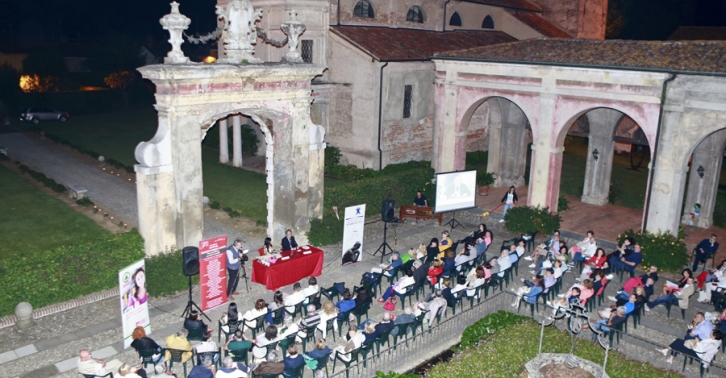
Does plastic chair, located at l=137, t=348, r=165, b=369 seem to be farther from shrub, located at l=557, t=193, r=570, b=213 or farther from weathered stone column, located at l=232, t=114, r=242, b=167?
weathered stone column, located at l=232, t=114, r=242, b=167

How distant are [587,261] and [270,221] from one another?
395 inches

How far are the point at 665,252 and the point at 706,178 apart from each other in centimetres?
559

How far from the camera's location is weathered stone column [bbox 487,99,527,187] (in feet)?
88.1

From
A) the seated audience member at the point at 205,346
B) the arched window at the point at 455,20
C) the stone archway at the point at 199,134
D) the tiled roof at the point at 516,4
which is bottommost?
the seated audience member at the point at 205,346

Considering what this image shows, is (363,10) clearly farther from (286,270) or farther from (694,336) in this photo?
(694,336)

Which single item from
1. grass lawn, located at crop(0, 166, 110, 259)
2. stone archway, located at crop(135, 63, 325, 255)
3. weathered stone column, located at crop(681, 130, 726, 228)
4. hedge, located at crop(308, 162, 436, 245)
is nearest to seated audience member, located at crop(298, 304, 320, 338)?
stone archway, located at crop(135, 63, 325, 255)

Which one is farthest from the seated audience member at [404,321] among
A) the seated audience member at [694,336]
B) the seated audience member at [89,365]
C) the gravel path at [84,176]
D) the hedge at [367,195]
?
the gravel path at [84,176]

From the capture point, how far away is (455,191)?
2188 cm

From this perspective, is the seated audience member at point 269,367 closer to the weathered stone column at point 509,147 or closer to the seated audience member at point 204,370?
the seated audience member at point 204,370

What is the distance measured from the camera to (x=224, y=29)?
57.2ft

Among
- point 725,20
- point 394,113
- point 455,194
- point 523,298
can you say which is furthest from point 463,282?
point 725,20

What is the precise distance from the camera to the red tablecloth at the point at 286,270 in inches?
659

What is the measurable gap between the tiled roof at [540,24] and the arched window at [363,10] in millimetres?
11191

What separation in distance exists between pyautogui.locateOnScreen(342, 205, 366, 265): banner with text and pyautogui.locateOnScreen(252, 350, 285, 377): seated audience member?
281 inches
